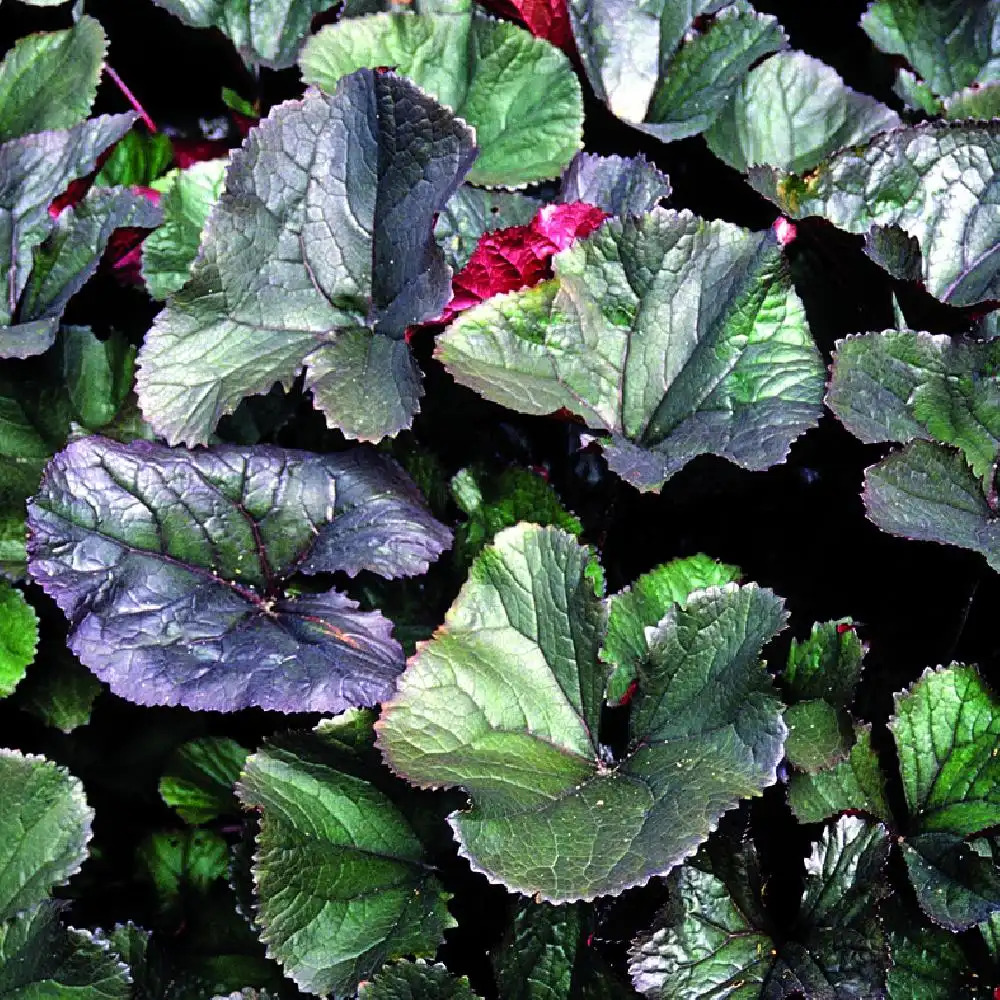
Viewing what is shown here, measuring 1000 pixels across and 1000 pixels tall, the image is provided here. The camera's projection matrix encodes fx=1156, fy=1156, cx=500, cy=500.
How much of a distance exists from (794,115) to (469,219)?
398 mm

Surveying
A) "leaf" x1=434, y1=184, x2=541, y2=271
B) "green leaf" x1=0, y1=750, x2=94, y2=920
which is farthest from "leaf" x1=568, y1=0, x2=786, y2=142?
"green leaf" x1=0, y1=750, x2=94, y2=920

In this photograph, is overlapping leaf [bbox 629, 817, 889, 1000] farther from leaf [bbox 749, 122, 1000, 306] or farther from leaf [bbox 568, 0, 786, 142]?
leaf [bbox 568, 0, 786, 142]

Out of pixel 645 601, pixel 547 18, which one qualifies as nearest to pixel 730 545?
pixel 645 601

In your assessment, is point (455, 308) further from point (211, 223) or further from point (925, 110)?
point (925, 110)

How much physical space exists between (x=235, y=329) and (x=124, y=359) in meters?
0.16

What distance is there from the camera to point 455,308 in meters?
1.08

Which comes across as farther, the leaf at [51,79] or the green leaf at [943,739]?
the leaf at [51,79]

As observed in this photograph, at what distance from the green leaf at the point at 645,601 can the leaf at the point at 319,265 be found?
251mm

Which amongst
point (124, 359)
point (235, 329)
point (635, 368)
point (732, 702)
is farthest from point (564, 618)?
point (124, 359)

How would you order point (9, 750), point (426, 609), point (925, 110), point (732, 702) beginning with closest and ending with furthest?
1. point (732, 702)
2. point (9, 750)
3. point (426, 609)
4. point (925, 110)

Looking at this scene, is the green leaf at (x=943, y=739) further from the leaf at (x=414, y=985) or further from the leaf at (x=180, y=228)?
the leaf at (x=180, y=228)

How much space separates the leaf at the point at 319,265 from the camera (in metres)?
1.01

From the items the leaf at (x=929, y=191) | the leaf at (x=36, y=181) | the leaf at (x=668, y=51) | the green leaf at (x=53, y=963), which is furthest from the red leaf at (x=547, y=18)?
the green leaf at (x=53, y=963)

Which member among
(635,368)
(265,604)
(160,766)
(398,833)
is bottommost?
(160,766)
